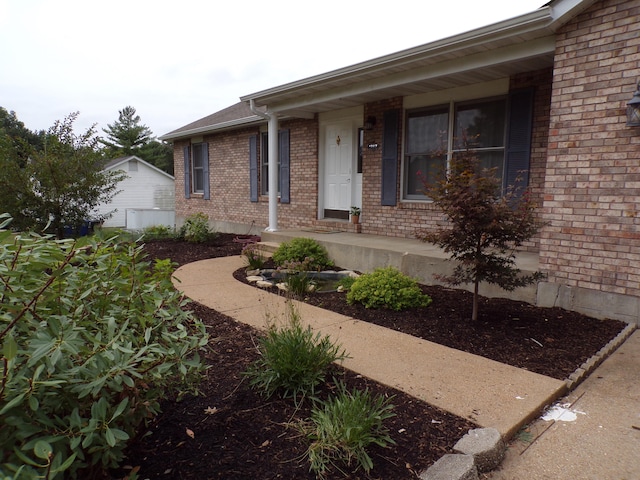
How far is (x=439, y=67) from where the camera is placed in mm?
5684

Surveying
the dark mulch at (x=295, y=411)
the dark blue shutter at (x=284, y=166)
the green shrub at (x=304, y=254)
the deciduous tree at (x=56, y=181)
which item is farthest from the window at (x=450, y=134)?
the deciduous tree at (x=56, y=181)

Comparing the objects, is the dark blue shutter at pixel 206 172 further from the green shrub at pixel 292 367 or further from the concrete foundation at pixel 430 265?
the green shrub at pixel 292 367

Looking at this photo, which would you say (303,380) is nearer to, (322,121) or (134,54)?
(322,121)

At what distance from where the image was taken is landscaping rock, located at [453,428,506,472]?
6.90 ft

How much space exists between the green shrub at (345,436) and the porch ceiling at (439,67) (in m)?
4.25

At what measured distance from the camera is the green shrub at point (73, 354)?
1.38 metres

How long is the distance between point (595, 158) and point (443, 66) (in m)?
2.35

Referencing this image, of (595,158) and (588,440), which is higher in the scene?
(595,158)

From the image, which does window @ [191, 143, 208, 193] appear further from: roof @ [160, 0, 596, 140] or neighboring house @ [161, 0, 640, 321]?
roof @ [160, 0, 596, 140]

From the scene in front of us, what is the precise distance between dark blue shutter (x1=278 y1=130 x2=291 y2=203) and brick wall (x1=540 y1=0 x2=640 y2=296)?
247 inches

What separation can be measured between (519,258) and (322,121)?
17.0 ft

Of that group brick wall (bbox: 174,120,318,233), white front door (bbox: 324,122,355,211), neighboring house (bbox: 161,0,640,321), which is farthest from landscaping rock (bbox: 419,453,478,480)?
brick wall (bbox: 174,120,318,233)

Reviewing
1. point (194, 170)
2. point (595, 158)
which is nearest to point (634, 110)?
point (595, 158)

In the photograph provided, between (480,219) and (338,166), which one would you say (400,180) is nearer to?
(338,166)
